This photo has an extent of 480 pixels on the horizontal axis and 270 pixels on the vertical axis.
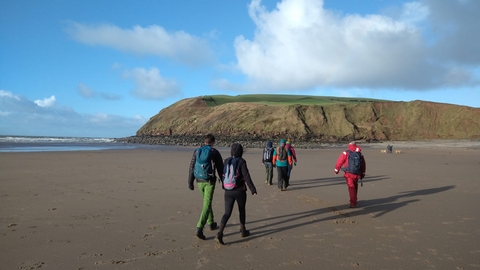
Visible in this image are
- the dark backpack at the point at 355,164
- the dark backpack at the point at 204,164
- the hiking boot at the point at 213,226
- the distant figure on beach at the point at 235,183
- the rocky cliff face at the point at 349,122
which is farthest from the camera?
the rocky cliff face at the point at 349,122

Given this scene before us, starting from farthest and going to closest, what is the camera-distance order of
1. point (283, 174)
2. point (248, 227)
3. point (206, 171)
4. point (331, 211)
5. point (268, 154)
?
point (268, 154) < point (283, 174) < point (331, 211) < point (248, 227) < point (206, 171)

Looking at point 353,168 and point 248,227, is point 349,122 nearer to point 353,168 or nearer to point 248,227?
point 353,168

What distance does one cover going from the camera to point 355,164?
9055mm

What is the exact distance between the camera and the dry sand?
5301 millimetres

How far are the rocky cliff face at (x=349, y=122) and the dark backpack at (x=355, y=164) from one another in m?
54.9

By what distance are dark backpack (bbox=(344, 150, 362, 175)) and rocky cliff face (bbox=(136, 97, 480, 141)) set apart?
5492cm

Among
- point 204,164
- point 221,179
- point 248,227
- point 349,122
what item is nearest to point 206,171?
point 204,164

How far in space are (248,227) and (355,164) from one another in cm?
360

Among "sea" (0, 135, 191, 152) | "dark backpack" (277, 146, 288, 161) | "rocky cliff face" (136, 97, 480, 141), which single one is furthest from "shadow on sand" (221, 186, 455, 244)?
"rocky cliff face" (136, 97, 480, 141)

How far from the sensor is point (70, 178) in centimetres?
1375

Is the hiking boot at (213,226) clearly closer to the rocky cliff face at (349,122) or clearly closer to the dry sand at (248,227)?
the dry sand at (248,227)

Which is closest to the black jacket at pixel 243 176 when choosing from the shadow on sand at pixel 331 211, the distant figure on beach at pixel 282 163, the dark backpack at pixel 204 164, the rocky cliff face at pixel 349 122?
the dark backpack at pixel 204 164

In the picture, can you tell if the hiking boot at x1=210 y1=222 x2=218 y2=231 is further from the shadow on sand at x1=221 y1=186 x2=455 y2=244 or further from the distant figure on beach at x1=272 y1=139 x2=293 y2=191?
the distant figure on beach at x1=272 y1=139 x2=293 y2=191

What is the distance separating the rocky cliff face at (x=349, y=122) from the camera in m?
63.0
